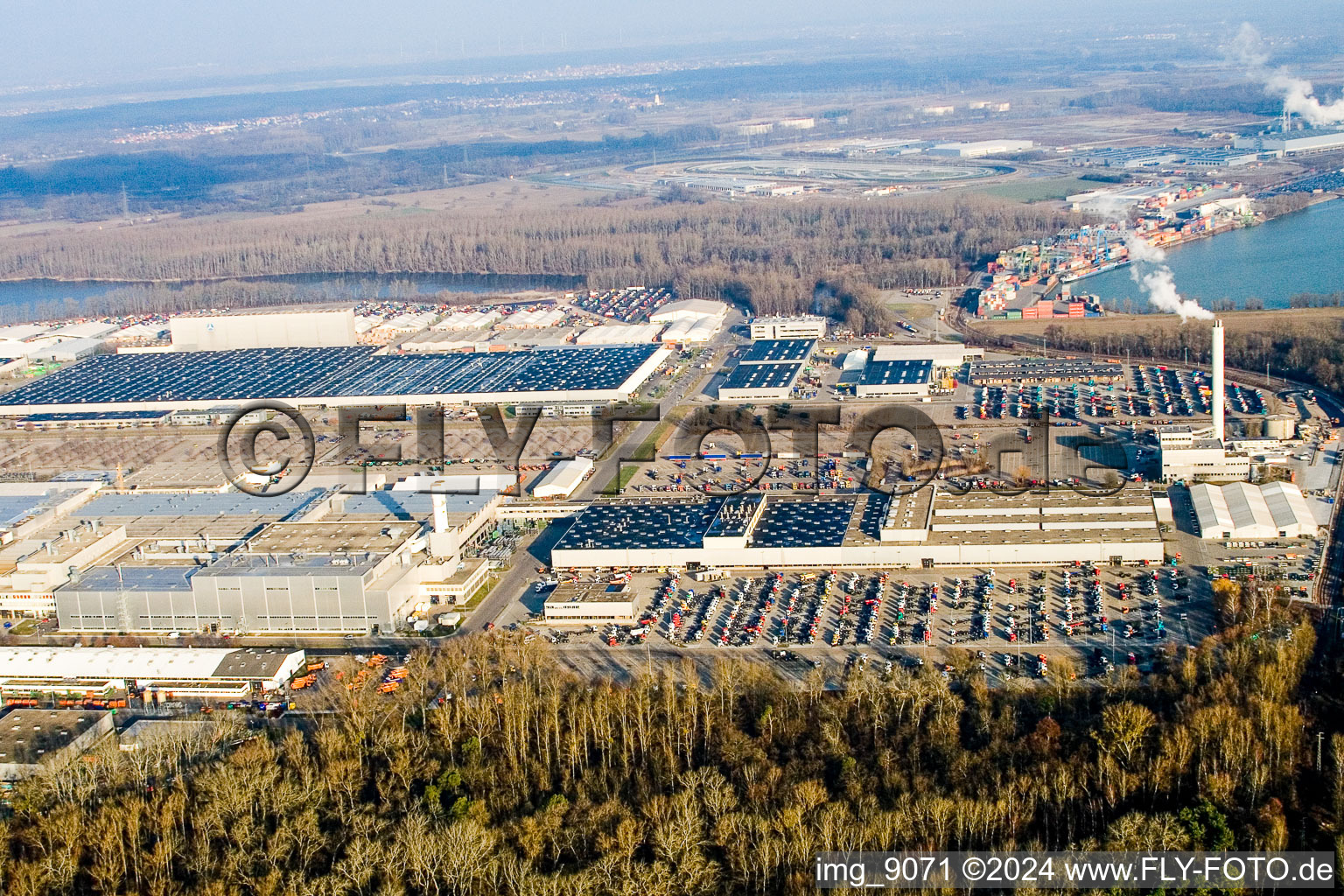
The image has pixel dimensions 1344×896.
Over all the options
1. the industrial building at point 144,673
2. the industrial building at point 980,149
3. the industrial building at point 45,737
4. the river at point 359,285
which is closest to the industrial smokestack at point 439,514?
the industrial building at point 144,673

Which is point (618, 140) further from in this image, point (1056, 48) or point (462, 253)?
point (1056, 48)

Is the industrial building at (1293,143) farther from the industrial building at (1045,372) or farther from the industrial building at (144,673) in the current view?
the industrial building at (144,673)

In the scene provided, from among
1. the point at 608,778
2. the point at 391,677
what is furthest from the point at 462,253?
the point at 608,778

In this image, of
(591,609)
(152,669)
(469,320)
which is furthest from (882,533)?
(469,320)

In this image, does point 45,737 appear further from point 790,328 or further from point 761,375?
point 790,328

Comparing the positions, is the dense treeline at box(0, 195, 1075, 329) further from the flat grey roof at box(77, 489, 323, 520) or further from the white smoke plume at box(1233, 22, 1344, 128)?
the white smoke plume at box(1233, 22, 1344, 128)
